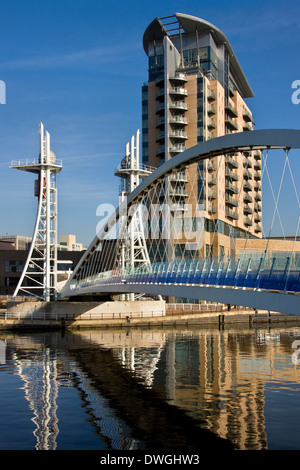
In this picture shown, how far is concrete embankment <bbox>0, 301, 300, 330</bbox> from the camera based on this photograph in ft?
166

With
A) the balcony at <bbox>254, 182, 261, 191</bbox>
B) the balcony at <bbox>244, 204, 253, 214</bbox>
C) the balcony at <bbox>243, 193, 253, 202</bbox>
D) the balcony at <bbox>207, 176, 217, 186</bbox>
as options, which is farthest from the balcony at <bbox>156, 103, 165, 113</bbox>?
the balcony at <bbox>254, 182, 261, 191</bbox>

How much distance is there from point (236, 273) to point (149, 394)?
7.13m

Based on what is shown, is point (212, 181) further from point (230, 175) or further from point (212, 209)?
point (230, 175)

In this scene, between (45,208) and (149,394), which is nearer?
(149,394)

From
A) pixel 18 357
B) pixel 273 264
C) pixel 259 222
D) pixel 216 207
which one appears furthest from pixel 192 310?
pixel 259 222

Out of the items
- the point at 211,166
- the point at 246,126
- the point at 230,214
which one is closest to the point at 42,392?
the point at 211,166

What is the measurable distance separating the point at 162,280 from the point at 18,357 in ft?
36.5

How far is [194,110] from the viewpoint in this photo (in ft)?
234

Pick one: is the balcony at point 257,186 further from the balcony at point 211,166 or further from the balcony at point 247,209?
the balcony at point 211,166

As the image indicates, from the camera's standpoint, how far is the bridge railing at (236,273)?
17688 millimetres

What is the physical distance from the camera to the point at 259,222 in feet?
351

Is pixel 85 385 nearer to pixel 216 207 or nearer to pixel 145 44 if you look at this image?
pixel 216 207

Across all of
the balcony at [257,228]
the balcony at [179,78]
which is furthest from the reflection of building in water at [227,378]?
the balcony at [257,228]

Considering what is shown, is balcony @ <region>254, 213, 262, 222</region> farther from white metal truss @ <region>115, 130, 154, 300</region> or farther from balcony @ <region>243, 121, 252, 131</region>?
white metal truss @ <region>115, 130, 154, 300</region>
